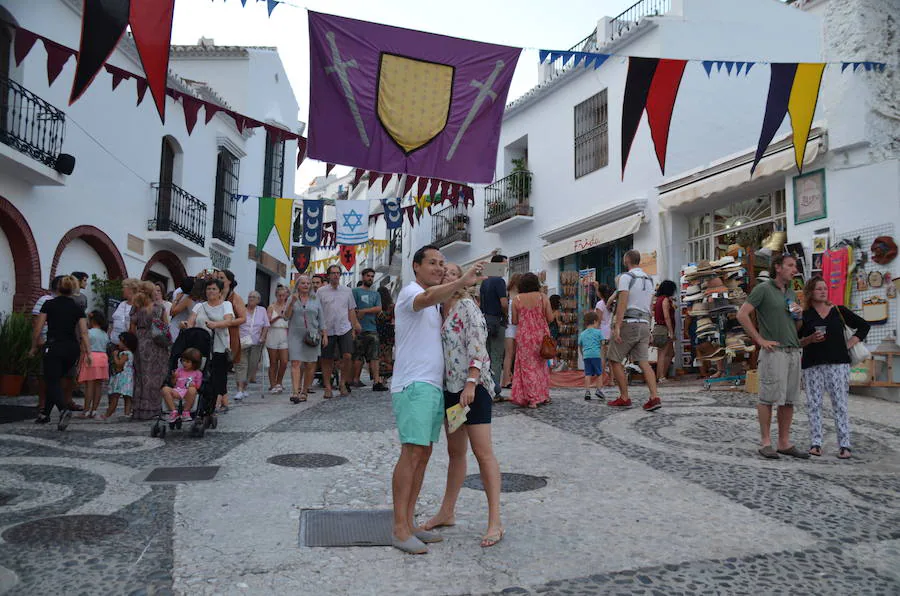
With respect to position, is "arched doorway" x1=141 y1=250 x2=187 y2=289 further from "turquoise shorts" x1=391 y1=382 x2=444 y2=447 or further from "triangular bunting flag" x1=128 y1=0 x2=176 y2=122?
"turquoise shorts" x1=391 y1=382 x2=444 y2=447

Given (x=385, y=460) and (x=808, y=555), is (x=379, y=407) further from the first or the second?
(x=808, y=555)

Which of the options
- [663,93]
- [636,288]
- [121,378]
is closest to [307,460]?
[121,378]

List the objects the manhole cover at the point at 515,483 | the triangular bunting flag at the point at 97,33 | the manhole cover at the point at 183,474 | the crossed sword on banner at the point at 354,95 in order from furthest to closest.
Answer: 1. the crossed sword on banner at the point at 354,95
2. the triangular bunting flag at the point at 97,33
3. the manhole cover at the point at 183,474
4. the manhole cover at the point at 515,483

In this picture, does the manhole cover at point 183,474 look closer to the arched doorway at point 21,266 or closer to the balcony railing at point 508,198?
the arched doorway at point 21,266

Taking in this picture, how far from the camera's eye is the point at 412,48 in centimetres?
669

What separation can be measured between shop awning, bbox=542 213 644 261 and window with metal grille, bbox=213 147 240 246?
27.8ft

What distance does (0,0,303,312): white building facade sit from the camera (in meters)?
11.2

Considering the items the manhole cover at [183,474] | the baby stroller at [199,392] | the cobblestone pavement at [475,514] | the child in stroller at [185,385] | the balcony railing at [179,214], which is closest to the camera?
the cobblestone pavement at [475,514]

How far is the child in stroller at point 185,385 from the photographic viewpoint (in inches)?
251

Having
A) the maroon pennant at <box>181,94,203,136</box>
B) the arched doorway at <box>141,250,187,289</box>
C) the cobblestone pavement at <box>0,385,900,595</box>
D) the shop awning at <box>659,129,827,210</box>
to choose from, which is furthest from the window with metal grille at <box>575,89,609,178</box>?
the cobblestone pavement at <box>0,385,900,595</box>

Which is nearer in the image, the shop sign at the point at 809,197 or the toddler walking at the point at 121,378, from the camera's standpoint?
the toddler walking at the point at 121,378

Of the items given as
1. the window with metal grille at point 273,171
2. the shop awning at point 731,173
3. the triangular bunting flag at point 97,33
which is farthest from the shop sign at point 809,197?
the window with metal grille at point 273,171

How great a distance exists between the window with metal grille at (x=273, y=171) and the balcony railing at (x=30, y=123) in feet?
35.8

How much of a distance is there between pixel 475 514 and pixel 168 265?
14668 millimetres
